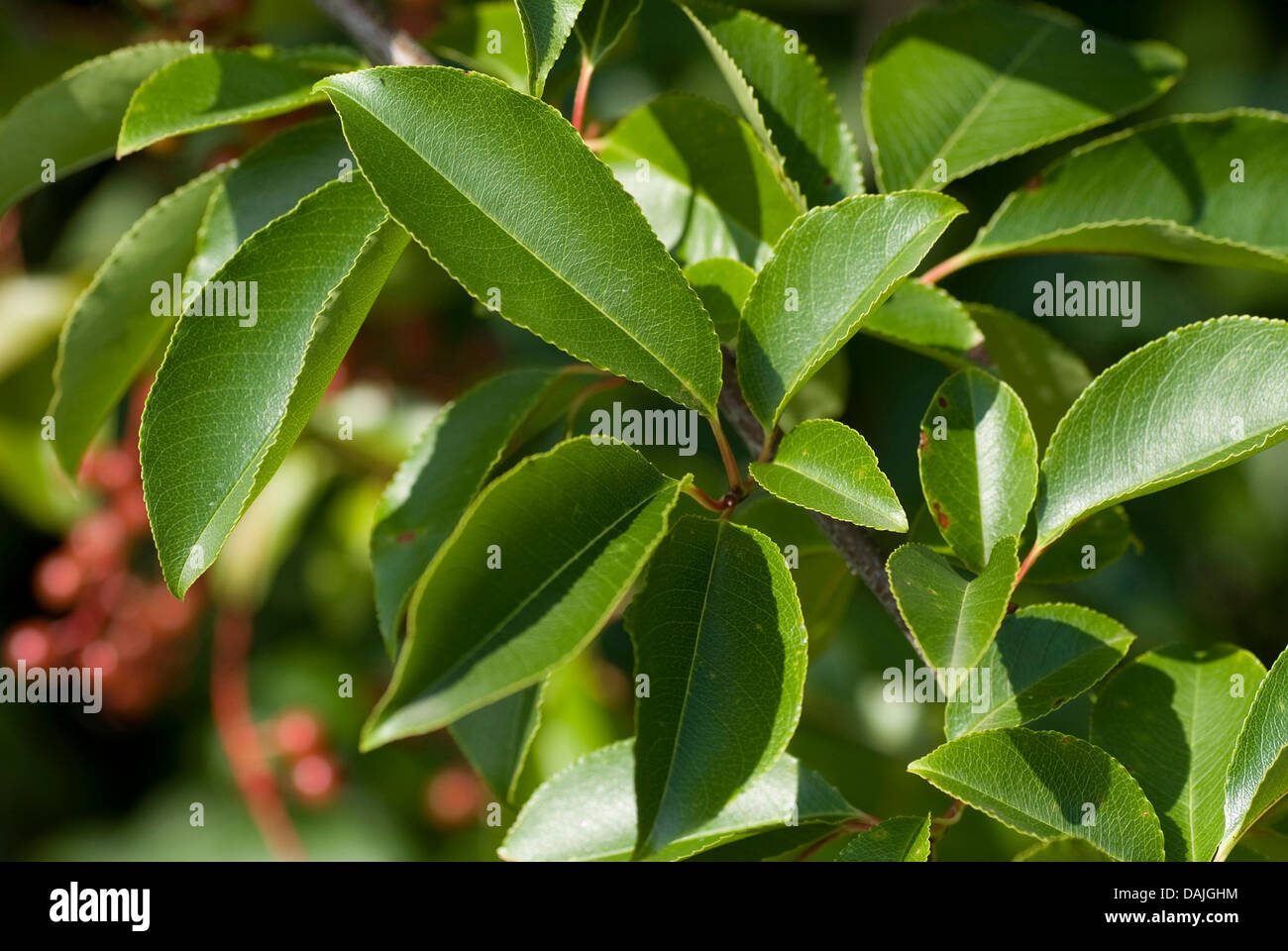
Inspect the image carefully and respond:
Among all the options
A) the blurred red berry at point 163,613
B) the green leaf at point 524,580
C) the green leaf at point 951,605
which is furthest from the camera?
the blurred red berry at point 163,613

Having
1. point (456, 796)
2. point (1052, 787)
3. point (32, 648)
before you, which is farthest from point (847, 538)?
point (32, 648)

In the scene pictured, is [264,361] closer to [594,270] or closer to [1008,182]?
[594,270]

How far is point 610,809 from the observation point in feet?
2.63

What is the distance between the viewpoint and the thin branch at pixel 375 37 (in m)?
0.92

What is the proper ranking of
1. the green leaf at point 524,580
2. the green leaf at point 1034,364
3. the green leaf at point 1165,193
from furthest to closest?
the green leaf at point 1034,364 → the green leaf at point 1165,193 → the green leaf at point 524,580

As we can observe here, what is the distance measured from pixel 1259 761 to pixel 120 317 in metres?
0.92

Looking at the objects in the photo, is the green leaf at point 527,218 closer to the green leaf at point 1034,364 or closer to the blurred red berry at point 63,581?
the green leaf at point 1034,364

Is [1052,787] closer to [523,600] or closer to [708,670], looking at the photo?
[708,670]

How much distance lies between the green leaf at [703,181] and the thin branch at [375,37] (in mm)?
179

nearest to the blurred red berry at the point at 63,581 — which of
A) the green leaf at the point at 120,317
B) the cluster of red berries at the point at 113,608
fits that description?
the cluster of red berries at the point at 113,608

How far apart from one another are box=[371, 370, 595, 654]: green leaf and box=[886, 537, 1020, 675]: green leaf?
1.07ft

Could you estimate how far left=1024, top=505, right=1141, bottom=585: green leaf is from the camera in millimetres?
833

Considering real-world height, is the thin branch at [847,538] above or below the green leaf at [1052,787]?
above

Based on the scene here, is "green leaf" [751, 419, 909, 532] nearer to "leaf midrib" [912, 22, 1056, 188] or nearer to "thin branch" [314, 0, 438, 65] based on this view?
"leaf midrib" [912, 22, 1056, 188]
